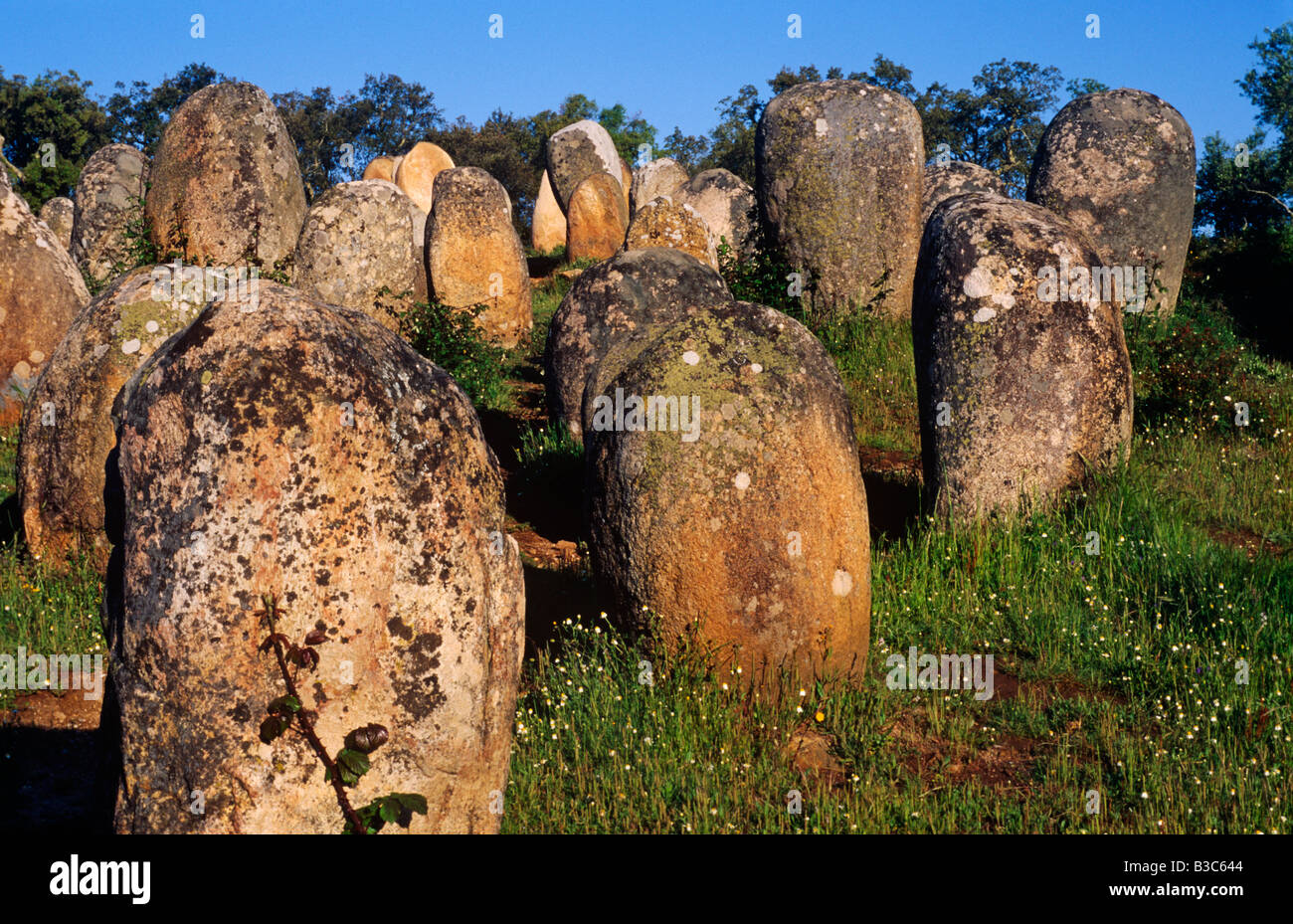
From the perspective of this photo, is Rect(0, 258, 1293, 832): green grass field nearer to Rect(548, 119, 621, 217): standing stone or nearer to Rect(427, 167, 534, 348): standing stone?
Rect(427, 167, 534, 348): standing stone

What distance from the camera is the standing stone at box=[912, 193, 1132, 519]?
6.89 meters

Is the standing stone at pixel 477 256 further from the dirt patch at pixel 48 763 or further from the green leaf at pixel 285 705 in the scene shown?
the green leaf at pixel 285 705

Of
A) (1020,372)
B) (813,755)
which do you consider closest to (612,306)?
(1020,372)

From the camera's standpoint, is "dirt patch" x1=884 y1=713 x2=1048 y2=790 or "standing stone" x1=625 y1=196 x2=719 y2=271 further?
"standing stone" x1=625 y1=196 x2=719 y2=271

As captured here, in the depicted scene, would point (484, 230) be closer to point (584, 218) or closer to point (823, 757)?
point (584, 218)

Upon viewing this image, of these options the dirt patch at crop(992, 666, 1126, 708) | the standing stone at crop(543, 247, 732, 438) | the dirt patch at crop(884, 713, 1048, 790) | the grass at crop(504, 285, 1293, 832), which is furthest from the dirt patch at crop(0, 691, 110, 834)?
the standing stone at crop(543, 247, 732, 438)

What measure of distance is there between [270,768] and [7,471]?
25.5 feet

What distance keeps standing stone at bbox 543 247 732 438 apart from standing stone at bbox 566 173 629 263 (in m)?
13.6

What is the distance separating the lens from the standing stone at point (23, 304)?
10539 millimetres

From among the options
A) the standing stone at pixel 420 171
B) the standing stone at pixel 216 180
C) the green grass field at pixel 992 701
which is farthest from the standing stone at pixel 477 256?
the standing stone at pixel 420 171

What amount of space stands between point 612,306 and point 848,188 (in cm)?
415

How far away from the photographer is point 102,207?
15219 mm

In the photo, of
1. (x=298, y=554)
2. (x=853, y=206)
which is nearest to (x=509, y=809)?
(x=298, y=554)

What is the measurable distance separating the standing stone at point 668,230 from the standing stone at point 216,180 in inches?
169
